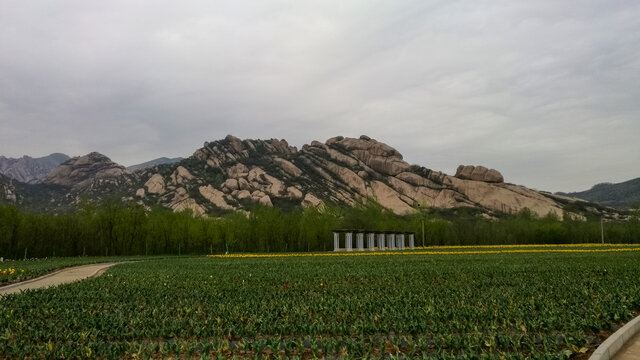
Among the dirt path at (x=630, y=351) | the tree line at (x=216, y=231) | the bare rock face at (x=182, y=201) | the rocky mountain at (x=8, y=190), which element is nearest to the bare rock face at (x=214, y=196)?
the bare rock face at (x=182, y=201)

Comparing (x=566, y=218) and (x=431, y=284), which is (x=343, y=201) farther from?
(x=431, y=284)

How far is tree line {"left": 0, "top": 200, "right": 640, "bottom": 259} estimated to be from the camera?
59.6 m

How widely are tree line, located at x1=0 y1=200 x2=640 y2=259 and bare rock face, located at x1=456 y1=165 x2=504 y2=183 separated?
267ft

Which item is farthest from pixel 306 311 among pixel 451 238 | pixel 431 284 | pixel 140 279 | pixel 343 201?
pixel 343 201

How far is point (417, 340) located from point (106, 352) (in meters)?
6.55

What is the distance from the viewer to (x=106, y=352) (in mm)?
9172

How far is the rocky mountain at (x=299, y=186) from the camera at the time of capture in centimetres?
16075

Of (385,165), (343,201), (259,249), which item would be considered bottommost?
(259,249)

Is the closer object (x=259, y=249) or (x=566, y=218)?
Result: (x=259, y=249)

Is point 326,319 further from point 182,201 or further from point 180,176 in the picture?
point 180,176

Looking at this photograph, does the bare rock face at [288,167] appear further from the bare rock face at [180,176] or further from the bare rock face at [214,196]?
the bare rock face at [180,176]

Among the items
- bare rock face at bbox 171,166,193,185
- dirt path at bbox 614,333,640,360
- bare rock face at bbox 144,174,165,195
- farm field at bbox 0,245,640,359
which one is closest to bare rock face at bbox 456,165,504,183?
bare rock face at bbox 171,166,193,185

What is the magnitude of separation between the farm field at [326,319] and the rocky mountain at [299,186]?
135451 millimetres

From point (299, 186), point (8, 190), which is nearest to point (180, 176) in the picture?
point (299, 186)
